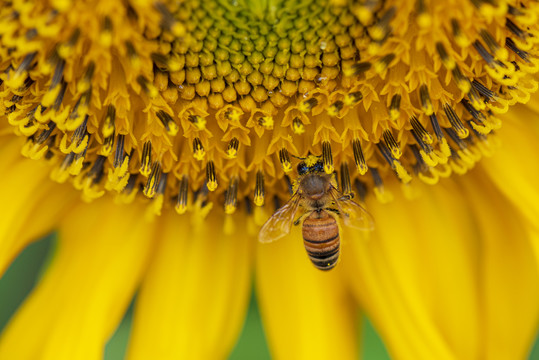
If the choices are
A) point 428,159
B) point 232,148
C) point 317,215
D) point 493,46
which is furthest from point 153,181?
point 493,46

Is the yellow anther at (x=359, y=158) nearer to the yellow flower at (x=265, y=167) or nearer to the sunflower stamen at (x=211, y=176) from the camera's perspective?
the yellow flower at (x=265, y=167)

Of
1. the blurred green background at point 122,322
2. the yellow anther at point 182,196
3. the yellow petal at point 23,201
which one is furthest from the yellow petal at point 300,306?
the yellow petal at point 23,201

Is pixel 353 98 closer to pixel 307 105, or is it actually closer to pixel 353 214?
pixel 307 105

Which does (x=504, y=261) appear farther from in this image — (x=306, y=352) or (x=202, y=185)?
(x=202, y=185)

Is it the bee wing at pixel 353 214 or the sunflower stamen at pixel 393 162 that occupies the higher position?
the sunflower stamen at pixel 393 162

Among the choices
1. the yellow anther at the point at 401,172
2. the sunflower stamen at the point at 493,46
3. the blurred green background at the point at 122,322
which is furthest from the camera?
the blurred green background at the point at 122,322

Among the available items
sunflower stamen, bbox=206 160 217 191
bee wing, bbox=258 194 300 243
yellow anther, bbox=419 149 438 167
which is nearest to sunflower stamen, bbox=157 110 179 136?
sunflower stamen, bbox=206 160 217 191
